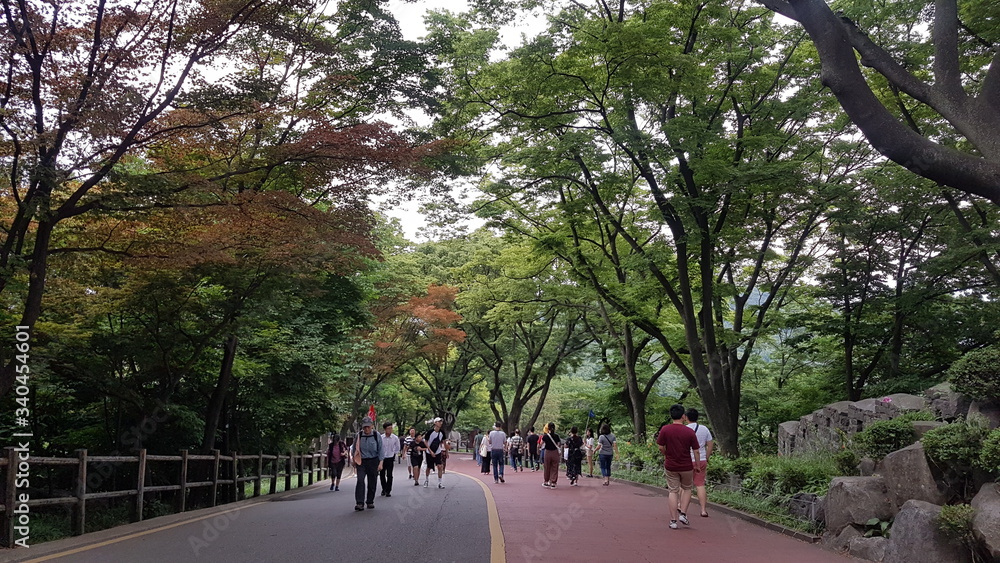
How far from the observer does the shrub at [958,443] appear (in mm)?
7672

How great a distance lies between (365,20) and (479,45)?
10.2ft

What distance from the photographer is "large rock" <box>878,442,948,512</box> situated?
26.4ft

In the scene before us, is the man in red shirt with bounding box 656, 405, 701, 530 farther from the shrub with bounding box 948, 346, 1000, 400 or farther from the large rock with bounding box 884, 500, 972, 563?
the shrub with bounding box 948, 346, 1000, 400

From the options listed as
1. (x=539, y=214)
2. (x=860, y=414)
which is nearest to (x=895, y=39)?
(x=860, y=414)

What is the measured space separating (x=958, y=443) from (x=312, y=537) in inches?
303

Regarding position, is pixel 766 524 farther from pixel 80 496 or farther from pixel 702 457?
pixel 80 496

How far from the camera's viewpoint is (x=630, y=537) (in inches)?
361

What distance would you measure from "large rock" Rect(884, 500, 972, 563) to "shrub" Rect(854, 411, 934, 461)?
5.93ft

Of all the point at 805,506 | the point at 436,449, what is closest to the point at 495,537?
the point at 805,506

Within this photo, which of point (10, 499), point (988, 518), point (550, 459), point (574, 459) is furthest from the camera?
point (574, 459)

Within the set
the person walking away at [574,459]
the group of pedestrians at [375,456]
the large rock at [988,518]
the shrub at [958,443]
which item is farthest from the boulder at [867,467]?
the person walking away at [574,459]

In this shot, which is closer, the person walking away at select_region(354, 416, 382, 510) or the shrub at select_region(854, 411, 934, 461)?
the shrub at select_region(854, 411, 934, 461)

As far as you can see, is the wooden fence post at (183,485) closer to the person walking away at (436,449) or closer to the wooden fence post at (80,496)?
the wooden fence post at (80,496)

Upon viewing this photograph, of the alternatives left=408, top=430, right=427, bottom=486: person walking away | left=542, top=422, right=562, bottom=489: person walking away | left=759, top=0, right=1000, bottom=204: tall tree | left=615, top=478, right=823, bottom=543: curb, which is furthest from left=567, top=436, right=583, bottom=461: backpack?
left=759, top=0, right=1000, bottom=204: tall tree
